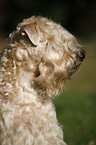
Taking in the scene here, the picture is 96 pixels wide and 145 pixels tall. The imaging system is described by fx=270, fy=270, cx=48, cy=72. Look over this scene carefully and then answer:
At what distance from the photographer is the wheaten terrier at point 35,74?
3195 mm

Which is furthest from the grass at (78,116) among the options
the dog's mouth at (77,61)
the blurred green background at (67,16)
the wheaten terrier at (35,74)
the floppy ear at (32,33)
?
the blurred green background at (67,16)

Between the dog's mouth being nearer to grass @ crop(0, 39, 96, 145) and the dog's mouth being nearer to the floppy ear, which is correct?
grass @ crop(0, 39, 96, 145)

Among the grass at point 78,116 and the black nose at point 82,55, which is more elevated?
the black nose at point 82,55

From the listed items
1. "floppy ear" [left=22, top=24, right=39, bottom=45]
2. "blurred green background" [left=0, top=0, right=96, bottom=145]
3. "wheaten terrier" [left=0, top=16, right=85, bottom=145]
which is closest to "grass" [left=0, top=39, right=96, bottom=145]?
"wheaten terrier" [left=0, top=16, right=85, bottom=145]

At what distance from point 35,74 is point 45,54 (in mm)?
291

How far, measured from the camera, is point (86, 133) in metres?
5.50

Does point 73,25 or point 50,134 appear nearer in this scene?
point 50,134

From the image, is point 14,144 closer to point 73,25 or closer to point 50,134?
point 50,134

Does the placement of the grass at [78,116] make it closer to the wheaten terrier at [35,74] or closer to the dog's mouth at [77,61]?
the dog's mouth at [77,61]

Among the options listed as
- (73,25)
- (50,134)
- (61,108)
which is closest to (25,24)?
(50,134)

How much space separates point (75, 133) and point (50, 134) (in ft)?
7.73

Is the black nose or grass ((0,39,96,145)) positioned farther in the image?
grass ((0,39,96,145))

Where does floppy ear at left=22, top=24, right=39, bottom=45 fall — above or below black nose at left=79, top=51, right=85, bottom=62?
above

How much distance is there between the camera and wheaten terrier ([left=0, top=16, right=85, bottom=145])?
3.20 metres
